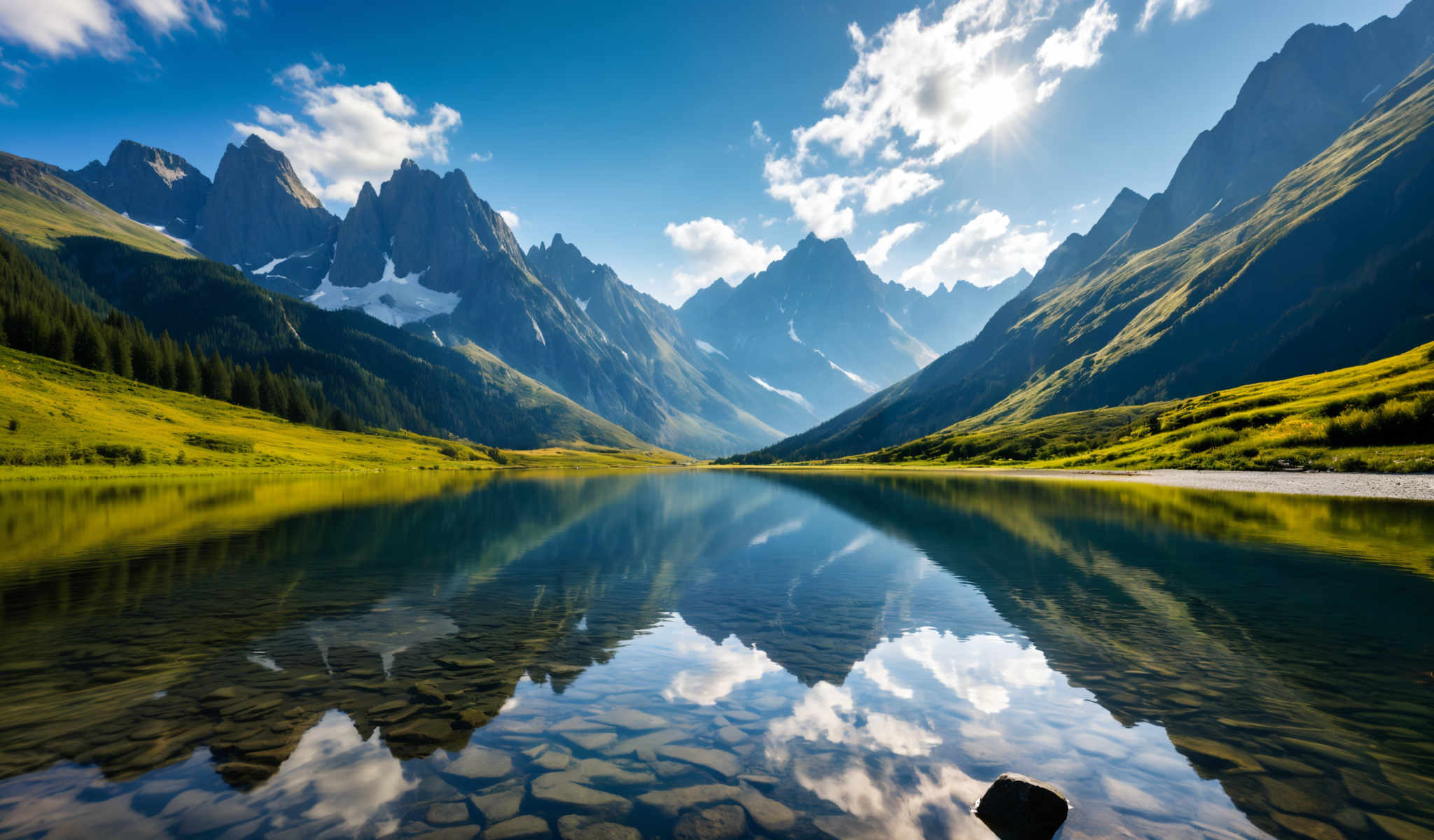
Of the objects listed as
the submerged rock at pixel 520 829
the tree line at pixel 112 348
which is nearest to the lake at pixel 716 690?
the submerged rock at pixel 520 829

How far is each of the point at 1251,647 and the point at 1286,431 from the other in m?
92.8

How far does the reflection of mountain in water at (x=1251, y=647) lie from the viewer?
10.2 metres

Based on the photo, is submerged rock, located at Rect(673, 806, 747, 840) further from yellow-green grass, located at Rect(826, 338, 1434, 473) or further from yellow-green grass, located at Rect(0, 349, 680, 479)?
yellow-green grass, located at Rect(0, 349, 680, 479)

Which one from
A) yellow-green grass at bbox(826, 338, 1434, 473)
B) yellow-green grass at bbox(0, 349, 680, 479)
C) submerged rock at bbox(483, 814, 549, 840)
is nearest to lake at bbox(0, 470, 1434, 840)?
submerged rock at bbox(483, 814, 549, 840)

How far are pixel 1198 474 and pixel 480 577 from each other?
96.8 meters

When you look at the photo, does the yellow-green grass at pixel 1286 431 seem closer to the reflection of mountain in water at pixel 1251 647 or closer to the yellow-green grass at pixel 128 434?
the reflection of mountain in water at pixel 1251 647

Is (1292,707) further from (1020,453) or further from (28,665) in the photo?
(1020,453)

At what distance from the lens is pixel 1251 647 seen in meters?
17.1

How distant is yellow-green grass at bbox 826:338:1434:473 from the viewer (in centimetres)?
6750

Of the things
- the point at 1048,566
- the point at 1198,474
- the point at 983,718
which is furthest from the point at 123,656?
the point at 1198,474

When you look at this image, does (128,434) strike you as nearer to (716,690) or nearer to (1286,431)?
(716,690)

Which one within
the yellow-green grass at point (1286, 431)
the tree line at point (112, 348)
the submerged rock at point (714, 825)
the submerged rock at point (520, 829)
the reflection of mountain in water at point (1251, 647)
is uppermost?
the tree line at point (112, 348)

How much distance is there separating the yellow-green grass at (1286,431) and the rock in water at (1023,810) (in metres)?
83.6

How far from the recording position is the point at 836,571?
104ft
